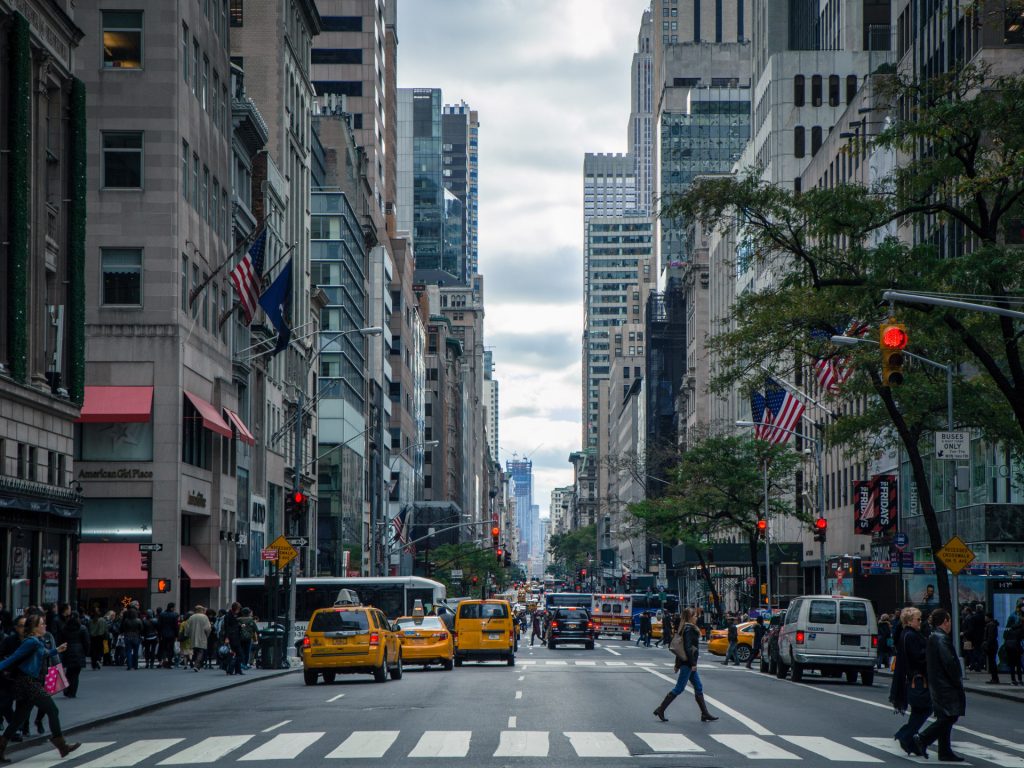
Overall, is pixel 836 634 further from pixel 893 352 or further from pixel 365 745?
pixel 365 745

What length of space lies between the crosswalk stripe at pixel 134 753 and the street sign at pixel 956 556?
74.1ft

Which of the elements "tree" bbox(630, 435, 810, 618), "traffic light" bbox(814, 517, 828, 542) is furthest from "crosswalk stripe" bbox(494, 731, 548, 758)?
"tree" bbox(630, 435, 810, 618)

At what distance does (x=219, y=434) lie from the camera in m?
60.4

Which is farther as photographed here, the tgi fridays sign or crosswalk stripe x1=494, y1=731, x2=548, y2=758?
the tgi fridays sign

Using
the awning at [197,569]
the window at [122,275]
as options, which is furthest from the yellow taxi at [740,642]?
the window at [122,275]

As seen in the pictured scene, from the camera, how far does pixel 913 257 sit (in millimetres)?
34562

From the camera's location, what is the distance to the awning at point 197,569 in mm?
55359

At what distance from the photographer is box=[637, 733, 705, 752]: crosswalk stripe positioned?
19.3 metres

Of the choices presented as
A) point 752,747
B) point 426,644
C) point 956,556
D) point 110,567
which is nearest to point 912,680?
point 752,747

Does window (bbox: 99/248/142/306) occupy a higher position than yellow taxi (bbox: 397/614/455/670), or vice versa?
window (bbox: 99/248/142/306)

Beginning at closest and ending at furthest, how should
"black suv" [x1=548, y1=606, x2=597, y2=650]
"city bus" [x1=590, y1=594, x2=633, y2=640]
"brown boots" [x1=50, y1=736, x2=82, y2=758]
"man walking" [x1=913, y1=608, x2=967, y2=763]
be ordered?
"man walking" [x1=913, y1=608, x2=967, y2=763], "brown boots" [x1=50, y1=736, x2=82, y2=758], "black suv" [x1=548, y1=606, x2=597, y2=650], "city bus" [x1=590, y1=594, x2=633, y2=640]

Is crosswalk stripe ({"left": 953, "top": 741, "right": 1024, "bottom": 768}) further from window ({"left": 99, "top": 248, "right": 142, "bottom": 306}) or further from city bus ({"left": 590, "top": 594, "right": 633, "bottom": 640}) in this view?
city bus ({"left": 590, "top": 594, "right": 633, "bottom": 640})

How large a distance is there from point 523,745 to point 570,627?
1829 inches

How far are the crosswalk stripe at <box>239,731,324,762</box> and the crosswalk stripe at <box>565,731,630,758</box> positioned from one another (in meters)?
3.43
